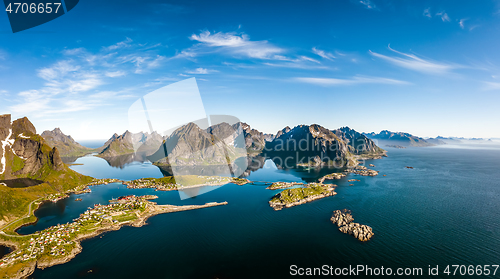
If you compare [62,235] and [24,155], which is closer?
[62,235]

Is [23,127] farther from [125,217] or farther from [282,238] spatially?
[282,238]

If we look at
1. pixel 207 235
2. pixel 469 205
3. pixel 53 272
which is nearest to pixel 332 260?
pixel 207 235

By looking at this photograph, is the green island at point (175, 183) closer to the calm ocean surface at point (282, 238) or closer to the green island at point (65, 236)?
the calm ocean surface at point (282, 238)

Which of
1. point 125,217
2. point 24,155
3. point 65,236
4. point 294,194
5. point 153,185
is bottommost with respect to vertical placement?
point 294,194

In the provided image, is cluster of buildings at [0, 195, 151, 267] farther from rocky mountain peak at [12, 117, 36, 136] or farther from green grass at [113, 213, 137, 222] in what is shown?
rocky mountain peak at [12, 117, 36, 136]

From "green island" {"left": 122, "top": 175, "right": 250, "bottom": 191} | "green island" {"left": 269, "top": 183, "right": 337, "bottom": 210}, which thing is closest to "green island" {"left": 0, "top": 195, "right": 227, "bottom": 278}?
"green island" {"left": 122, "top": 175, "right": 250, "bottom": 191}

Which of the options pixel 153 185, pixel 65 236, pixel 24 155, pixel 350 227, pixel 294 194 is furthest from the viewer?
pixel 24 155

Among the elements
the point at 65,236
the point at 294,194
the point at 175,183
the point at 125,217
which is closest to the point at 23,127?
the point at 175,183
